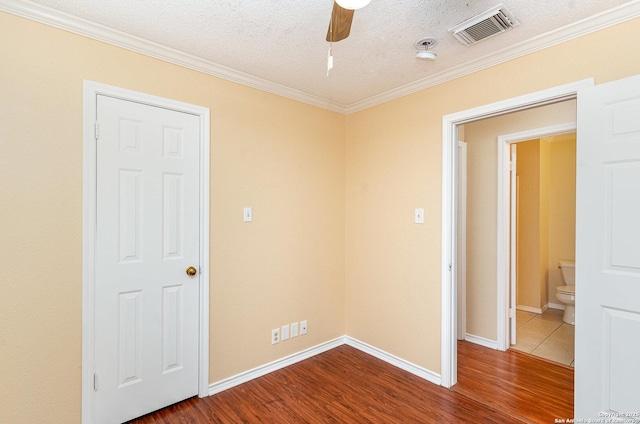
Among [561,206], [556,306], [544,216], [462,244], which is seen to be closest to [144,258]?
[462,244]

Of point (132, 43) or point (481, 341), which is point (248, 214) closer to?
point (132, 43)

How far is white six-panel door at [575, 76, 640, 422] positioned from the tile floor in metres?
1.40

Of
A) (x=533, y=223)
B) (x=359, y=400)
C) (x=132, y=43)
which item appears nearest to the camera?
(x=132, y=43)

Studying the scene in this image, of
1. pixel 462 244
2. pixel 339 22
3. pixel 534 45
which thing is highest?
pixel 534 45

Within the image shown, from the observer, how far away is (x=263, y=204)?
9.02ft

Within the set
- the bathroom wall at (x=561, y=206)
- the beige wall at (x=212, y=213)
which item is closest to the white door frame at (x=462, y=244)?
the beige wall at (x=212, y=213)

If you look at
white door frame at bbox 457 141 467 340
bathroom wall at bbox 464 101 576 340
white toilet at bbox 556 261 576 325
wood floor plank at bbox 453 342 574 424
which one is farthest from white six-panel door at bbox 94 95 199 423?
white toilet at bbox 556 261 576 325

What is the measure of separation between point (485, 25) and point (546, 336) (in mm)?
3401

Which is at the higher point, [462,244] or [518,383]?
[462,244]

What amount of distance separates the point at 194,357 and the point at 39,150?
1666mm

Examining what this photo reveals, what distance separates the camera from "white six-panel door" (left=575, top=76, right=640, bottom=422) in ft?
5.35

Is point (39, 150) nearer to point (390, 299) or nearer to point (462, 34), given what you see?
point (462, 34)

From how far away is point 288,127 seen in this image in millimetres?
2926

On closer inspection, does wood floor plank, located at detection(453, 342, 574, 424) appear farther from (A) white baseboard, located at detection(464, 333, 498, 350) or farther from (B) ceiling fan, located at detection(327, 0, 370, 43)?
(B) ceiling fan, located at detection(327, 0, 370, 43)
